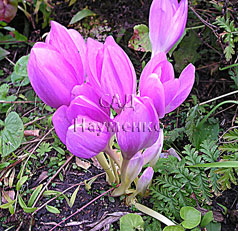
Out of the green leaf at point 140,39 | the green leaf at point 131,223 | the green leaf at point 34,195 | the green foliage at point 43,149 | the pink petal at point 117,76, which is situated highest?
the pink petal at point 117,76

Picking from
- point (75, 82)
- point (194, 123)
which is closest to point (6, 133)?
point (75, 82)

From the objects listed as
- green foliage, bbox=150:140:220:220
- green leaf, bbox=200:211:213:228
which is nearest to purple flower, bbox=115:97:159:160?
green foliage, bbox=150:140:220:220

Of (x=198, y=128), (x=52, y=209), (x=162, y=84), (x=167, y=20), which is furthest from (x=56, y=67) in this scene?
(x=198, y=128)

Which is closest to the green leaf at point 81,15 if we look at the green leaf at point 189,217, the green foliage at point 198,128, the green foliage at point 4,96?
the green foliage at point 4,96

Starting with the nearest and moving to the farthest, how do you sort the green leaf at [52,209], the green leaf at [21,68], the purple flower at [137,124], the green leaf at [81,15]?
the purple flower at [137,124], the green leaf at [52,209], the green leaf at [21,68], the green leaf at [81,15]

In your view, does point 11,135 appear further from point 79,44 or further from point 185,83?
point 185,83

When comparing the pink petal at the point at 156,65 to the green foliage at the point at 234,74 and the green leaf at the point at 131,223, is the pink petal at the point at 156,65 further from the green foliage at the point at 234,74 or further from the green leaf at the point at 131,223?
the green foliage at the point at 234,74
